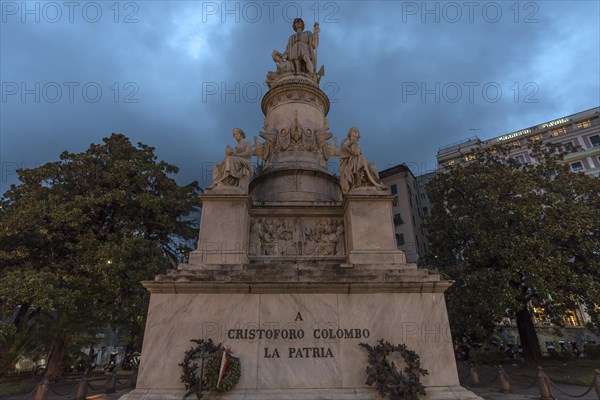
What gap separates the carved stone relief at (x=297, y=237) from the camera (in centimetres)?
992

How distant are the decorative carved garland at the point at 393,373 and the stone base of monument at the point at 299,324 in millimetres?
260

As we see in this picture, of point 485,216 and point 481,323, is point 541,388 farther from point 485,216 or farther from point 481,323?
point 485,216

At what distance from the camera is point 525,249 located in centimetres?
1817

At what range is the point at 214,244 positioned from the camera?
30.1 feet

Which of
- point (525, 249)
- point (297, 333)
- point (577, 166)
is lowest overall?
point (297, 333)

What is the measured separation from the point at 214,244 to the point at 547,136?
6743 centimetres

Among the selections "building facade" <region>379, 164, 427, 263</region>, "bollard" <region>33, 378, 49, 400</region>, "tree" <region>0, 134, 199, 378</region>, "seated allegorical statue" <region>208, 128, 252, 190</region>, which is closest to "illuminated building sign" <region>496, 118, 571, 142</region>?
"building facade" <region>379, 164, 427, 263</region>

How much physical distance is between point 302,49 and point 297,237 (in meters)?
9.03

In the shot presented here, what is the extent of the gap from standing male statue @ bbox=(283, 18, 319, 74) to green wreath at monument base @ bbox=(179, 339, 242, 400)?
37.8 feet

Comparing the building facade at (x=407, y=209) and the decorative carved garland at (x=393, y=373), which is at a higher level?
the building facade at (x=407, y=209)

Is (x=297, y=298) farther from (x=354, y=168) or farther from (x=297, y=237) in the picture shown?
(x=354, y=168)

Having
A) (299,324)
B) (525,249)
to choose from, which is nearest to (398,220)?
(525,249)

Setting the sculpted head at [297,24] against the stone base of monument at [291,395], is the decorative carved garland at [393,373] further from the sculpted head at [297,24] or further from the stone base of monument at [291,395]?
the sculpted head at [297,24]

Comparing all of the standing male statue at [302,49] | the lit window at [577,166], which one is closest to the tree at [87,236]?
the standing male statue at [302,49]
